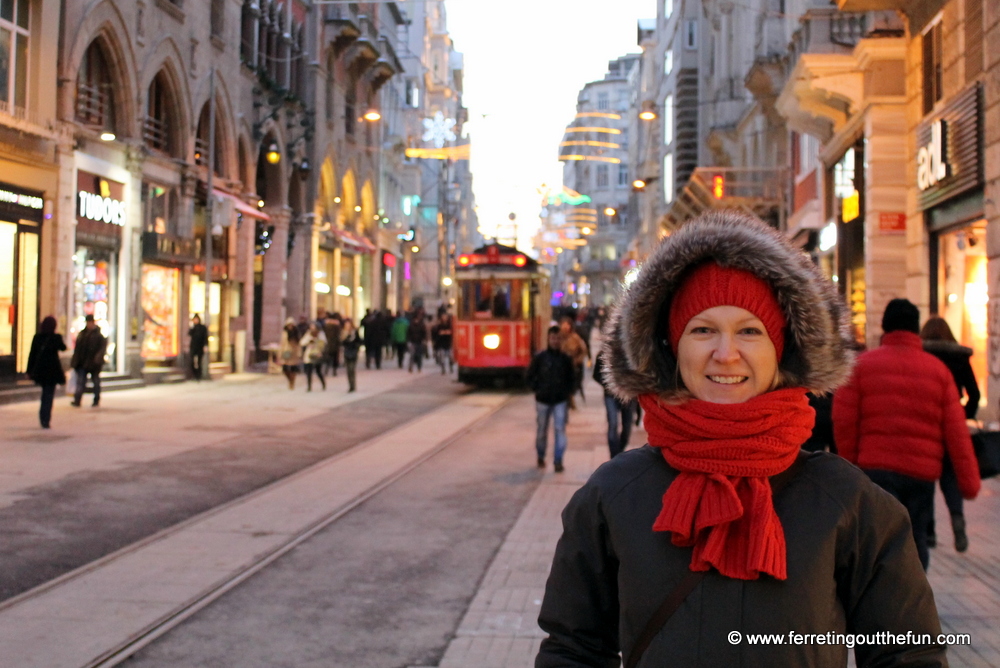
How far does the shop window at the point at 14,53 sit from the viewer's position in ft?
Result: 66.8

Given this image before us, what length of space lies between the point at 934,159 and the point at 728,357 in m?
17.2

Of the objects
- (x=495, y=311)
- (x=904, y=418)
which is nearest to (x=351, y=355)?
(x=495, y=311)

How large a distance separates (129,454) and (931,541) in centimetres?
947

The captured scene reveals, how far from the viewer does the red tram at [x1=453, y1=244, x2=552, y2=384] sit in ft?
88.1

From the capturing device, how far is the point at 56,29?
21.5 meters

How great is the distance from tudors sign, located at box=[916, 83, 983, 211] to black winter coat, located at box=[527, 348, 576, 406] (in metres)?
6.98

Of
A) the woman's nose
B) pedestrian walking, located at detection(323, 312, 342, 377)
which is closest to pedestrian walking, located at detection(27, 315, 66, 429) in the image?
→ pedestrian walking, located at detection(323, 312, 342, 377)

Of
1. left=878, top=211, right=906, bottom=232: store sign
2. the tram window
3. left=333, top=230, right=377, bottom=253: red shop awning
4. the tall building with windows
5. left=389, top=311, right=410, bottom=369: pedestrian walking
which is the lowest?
left=389, top=311, right=410, bottom=369: pedestrian walking

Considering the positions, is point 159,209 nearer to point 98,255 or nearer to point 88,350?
point 98,255

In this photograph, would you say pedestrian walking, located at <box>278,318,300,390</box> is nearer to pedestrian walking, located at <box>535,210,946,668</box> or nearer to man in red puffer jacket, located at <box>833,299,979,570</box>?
man in red puffer jacket, located at <box>833,299,979,570</box>

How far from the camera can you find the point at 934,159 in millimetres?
17891

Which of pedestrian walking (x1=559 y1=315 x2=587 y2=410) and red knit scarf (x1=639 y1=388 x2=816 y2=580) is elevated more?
pedestrian walking (x1=559 y1=315 x2=587 y2=410)

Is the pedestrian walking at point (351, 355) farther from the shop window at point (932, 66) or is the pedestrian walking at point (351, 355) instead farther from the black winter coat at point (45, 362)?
the shop window at point (932, 66)

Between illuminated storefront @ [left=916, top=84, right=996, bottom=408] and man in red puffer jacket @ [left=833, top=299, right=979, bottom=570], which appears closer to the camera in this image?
man in red puffer jacket @ [left=833, top=299, right=979, bottom=570]
